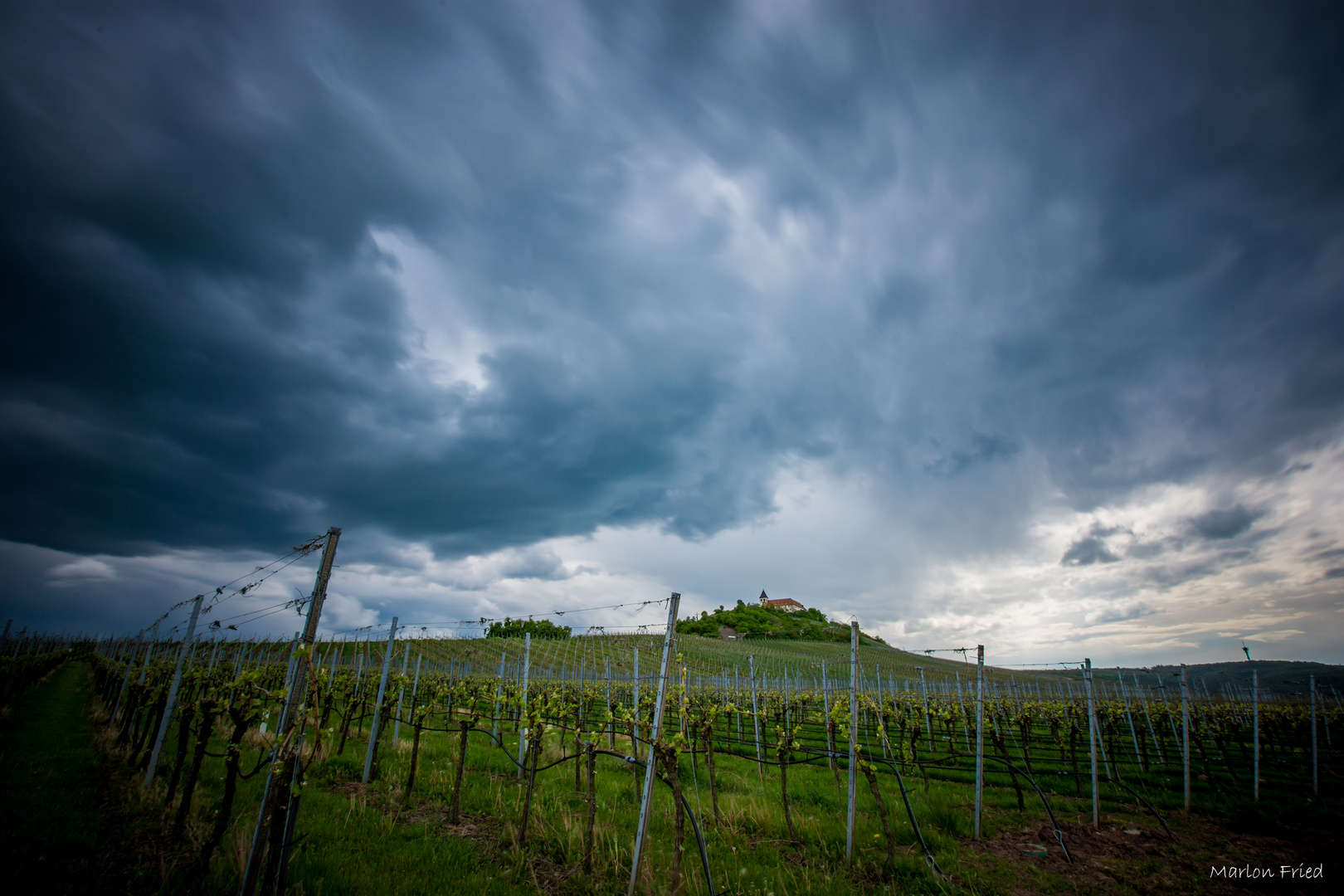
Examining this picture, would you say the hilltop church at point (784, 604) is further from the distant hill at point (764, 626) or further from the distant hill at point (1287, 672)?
the distant hill at point (1287, 672)

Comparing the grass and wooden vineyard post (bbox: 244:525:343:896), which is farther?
the grass

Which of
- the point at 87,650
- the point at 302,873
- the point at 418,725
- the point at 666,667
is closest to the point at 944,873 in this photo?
the point at 666,667

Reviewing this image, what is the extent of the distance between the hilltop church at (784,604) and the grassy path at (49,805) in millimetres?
135979

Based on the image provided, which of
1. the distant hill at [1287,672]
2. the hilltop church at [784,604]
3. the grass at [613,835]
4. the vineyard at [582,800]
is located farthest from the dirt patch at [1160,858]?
the hilltop church at [784,604]

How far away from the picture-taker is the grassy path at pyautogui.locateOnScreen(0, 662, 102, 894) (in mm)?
6008

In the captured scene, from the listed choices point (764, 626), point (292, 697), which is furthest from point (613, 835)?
point (764, 626)

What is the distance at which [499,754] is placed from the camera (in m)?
15.1

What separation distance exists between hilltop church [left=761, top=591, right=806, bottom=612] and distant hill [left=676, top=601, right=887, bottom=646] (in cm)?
2146

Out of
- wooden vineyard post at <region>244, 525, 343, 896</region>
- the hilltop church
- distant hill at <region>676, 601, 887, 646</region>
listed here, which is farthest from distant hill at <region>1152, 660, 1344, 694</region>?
wooden vineyard post at <region>244, 525, 343, 896</region>

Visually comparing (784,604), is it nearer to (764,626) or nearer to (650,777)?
(764,626)

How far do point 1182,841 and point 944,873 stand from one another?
5.81 metres

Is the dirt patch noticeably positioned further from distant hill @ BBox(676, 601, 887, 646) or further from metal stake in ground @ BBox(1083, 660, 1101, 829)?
distant hill @ BBox(676, 601, 887, 646)

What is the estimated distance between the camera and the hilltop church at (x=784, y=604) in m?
141

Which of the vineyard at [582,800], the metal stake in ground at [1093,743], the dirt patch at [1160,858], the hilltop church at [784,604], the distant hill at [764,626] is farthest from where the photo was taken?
the hilltop church at [784,604]
